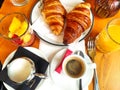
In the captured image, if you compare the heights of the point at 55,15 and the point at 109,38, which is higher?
the point at 55,15

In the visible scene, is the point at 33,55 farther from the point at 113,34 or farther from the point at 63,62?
the point at 113,34

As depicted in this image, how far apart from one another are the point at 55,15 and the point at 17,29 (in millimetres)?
160

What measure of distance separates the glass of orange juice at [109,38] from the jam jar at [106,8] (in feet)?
0.16

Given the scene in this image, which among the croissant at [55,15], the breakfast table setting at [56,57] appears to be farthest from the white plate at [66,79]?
the croissant at [55,15]

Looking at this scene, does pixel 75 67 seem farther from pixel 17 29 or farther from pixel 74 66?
pixel 17 29

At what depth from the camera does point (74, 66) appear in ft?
2.62

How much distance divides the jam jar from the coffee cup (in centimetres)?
22

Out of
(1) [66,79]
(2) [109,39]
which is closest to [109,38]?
(2) [109,39]

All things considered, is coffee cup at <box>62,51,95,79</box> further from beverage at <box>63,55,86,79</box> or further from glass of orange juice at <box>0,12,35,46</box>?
glass of orange juice at <box>0,12,35,46</box>

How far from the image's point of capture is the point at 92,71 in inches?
31.6

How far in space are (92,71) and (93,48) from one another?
4.2 inches

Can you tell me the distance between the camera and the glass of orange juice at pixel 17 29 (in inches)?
32.6

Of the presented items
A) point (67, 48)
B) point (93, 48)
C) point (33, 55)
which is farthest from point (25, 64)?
point (93, 48)

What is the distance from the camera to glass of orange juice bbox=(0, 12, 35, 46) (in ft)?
2.72
